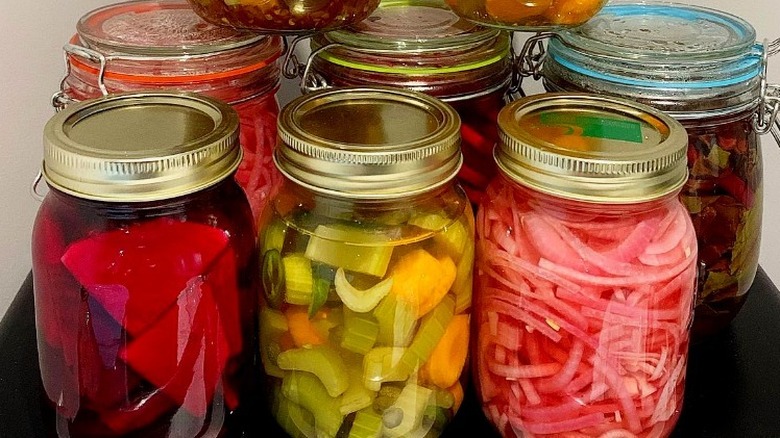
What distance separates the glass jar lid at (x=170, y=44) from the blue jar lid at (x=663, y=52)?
25 centimetres

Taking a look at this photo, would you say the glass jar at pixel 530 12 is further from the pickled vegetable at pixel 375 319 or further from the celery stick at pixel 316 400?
the celery stick at pixel 316 400

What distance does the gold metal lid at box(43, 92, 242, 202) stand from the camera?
1.54 ft

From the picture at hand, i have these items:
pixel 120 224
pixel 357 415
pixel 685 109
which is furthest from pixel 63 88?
pixel 685 109

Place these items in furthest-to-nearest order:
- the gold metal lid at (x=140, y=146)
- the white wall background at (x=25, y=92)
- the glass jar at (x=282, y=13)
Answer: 1. the white wall background at (x=25, y=92)
2. the glass jar at (x=282, y=13)
3. the gold metal lid at (x=140, y=146)

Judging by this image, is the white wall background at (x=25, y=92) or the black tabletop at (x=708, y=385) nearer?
the black tabletop at (x=708, y=385)

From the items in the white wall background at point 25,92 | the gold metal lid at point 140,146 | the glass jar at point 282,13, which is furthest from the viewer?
the white wall background at point 25,92

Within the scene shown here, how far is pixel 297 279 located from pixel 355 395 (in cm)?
8

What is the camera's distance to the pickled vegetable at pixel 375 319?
0.51m

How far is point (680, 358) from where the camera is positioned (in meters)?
0.56

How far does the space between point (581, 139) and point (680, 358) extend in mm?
164

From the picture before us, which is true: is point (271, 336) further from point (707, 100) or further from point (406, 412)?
point (707, 100)

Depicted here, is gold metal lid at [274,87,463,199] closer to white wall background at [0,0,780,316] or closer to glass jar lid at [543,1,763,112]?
glass jar lid at [543,1,763,112]

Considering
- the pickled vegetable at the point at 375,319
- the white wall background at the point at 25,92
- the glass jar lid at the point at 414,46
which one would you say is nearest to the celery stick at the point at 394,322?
the pickled vegetable at the point at 375,319

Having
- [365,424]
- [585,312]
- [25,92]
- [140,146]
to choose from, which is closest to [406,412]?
[365,424]
